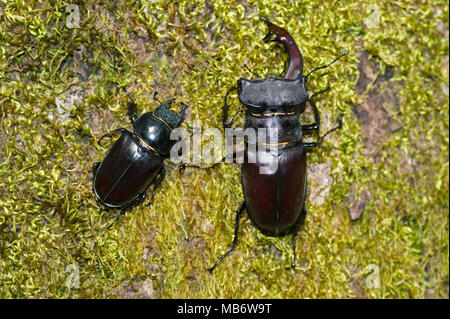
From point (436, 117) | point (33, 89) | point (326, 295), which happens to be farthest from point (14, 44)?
point (436, 117)

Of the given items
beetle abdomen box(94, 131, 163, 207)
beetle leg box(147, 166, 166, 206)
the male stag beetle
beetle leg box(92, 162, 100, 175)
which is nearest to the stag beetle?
the male stag beetle

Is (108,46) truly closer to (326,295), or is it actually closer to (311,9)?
(311,9)

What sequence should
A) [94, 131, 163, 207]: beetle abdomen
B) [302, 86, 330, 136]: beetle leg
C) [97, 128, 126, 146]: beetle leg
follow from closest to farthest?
[94, 131, 163, 207]: beetle abdomen → [97, 128, 126, 146]: beetle leg → [302, 86, 330, 136]: beetle leg

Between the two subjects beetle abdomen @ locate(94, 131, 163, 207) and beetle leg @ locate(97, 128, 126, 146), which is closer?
beetle abdomen @ locate(94, 131, 163, 207)

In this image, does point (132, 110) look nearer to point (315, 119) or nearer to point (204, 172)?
point (204, 172)

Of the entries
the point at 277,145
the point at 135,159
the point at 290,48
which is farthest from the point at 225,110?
the point at 135,159

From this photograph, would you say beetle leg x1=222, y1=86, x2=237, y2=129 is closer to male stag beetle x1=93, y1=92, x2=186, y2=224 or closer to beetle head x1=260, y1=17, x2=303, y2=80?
male stag beetle x1=93, y1=92, x2=186, y2=224

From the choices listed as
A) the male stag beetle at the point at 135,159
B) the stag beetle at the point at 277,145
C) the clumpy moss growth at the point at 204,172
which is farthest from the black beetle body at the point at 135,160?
the stag beetle at the point at 277,145

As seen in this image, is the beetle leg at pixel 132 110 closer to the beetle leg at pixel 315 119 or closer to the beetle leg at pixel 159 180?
the beetle leg at pixel 159 180
